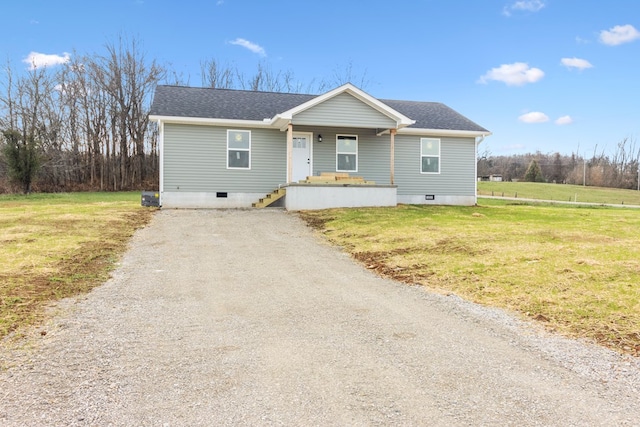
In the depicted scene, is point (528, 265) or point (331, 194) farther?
point (331, 194)

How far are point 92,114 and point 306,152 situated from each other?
75.3ft

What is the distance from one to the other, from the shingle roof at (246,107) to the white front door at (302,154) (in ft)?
4.49

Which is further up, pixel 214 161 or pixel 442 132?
pixel 442 132

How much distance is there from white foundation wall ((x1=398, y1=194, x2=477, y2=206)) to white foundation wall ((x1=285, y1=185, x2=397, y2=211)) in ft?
7.77

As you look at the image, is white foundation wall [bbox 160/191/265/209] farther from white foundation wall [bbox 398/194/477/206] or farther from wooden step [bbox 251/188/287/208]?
white foundation wall [bbox 398/194/477/206]

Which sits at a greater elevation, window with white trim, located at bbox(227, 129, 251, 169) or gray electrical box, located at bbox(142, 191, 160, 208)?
window with white trim, located at bbox(227, 129, 251, 169)

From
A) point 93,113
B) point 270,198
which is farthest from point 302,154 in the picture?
point 93,113

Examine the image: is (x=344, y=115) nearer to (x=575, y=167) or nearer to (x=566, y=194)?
(x=566, y=194)

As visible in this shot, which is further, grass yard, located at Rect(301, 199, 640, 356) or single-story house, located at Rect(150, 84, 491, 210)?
single-story house, located at Rect(150, 84, 491, 210)

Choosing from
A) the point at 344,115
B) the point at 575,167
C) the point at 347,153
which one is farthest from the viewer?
the point at 575,167

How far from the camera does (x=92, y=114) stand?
31281mm

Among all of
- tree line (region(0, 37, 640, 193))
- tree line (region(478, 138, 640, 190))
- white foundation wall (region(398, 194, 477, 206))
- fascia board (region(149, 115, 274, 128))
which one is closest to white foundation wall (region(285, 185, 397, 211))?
white foundation wall (region(398, 194, 477, 206))

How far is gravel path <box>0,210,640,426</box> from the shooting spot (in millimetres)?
2467

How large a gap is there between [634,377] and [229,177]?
1371cm
